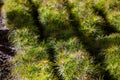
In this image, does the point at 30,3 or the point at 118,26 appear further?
the point at 30,3

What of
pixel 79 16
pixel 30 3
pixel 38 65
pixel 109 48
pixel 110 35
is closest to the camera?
pixel 38 65

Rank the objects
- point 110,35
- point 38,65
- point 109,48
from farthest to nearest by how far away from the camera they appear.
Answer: point 110,35 < point 109,48 < point 38,65

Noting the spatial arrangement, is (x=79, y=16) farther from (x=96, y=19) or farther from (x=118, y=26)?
(x=118, y=26)

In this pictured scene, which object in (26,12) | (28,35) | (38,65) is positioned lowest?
(38,65)

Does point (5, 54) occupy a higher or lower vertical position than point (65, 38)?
lower

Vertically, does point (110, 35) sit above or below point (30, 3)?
below

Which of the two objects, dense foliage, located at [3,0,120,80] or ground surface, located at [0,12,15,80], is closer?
dense foliage, located at [3,0,120,80]

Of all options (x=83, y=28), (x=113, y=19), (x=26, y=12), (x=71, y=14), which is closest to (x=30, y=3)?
(x=26, y=12)

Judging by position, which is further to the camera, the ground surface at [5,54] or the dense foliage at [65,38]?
the ground surface at [5,54]
